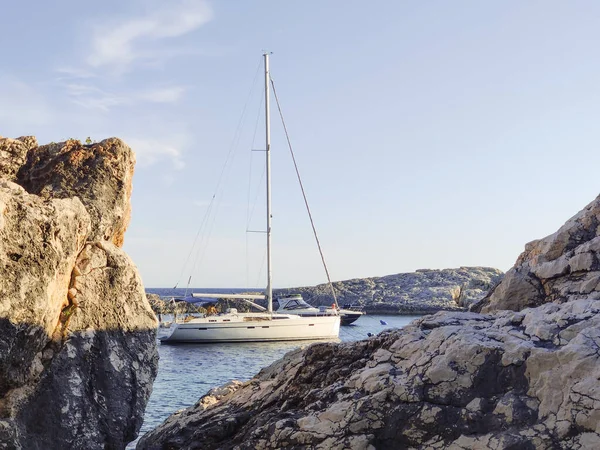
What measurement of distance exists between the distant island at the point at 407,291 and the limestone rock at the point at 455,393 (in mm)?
70564

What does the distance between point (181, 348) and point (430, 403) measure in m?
39.2

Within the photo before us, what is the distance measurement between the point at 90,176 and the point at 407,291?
93.8 metres

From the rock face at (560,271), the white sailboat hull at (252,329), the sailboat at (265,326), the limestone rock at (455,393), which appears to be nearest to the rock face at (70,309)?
the limestone rock at (455,393)

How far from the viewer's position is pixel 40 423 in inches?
323

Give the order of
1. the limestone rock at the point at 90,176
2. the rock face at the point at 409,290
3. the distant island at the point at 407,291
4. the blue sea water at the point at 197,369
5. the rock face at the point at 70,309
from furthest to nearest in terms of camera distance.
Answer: the rock face at the point at 409,290
the distant island at the point at 407,291
the blue sea water at the point at 197,369
the limestone rock at the point at 90,176
the rock face at the point at 70,309

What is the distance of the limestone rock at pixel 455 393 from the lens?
6008mm

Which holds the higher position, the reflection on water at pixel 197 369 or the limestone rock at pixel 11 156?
the limestone rock at pixel 11 156

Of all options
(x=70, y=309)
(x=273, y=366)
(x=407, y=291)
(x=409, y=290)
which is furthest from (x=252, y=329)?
(x=409, y=290)

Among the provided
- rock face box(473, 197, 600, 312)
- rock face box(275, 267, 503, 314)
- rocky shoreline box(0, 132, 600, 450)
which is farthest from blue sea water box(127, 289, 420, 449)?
rock face box(275, 267, 503, 314)

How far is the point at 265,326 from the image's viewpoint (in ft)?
143

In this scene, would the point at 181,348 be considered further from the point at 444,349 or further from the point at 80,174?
the point at 444,349

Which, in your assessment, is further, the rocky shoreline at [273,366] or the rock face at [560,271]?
the rock face at [560,271]

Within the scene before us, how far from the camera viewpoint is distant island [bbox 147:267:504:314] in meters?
84.5

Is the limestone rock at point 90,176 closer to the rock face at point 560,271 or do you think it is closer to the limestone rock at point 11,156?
the limestone rock at point 11,156
